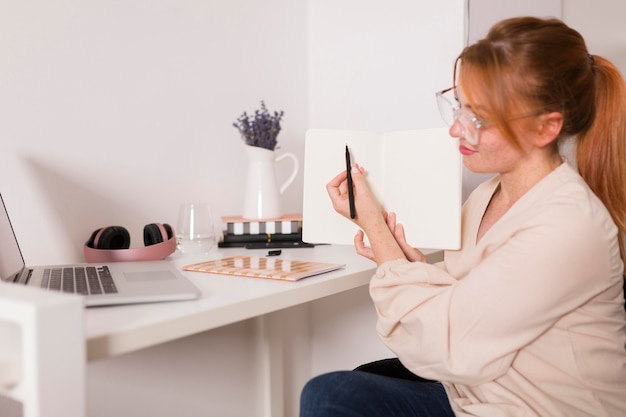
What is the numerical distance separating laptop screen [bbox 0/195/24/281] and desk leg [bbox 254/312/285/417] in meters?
0.73

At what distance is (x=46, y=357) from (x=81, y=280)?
1.16 ft

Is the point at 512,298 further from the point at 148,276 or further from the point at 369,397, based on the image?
the point at 148,276

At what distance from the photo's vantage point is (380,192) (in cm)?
117

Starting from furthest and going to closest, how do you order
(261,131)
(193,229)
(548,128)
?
(261,131)
(193,229)
(548,128)

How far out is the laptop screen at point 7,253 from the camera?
95 centimetres

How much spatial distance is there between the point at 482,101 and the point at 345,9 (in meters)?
0.98

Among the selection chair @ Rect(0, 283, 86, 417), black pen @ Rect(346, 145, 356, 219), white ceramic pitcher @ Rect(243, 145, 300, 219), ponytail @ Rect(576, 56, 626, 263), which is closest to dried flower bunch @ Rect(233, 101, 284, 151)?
white ceramic pitcher @ Rect(243, 145, 300, 219)

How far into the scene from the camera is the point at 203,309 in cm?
81

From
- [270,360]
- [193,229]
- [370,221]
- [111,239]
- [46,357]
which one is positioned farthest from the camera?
[270,360]

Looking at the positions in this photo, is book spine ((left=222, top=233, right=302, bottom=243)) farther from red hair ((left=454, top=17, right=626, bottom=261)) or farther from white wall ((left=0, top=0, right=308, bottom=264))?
red hair ((left=454, top=17, right=626, bottom=261))

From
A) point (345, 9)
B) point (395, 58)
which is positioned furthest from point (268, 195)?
point (345, 9)

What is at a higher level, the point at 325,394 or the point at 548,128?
the point at 548,128

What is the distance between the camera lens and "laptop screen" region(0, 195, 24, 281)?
0.95 metres

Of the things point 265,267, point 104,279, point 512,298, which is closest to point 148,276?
point 104,279
